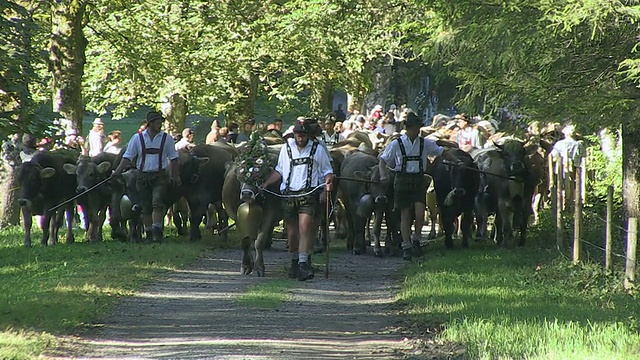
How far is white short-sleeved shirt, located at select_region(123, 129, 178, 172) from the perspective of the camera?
2061 cm

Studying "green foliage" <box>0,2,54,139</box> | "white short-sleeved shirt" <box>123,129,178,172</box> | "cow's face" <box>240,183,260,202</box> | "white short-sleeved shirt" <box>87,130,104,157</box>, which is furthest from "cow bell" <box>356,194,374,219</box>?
"green foliage" <box>0,2,54,139</box>

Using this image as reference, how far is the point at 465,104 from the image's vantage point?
653 inches

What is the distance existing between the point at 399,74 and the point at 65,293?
42.7m

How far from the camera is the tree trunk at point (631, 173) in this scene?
17.3 meters

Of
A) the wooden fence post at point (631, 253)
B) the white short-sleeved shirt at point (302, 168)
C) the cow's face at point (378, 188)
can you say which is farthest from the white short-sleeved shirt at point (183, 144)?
the wooden fence post at point (631, 253)

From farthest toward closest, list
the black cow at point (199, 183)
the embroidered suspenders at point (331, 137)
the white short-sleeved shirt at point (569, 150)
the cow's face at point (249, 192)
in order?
the embroidered suspenders at point (331, 137) → the white short-sleeved shirt at point (569, 150) → the black cow at point (199, 183) → the cow's face at point (249, 192)

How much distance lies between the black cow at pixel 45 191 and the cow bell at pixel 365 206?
473 centimetres

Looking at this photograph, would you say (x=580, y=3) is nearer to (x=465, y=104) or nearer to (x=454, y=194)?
(x=465, y=104)

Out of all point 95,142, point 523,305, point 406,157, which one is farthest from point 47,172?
point 523,305

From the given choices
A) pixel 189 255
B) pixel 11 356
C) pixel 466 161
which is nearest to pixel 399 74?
pixel 466 161

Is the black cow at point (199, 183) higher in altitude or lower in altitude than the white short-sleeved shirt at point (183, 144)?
lower

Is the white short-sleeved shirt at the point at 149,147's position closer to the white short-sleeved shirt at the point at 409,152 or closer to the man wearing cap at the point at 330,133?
the white short-sleeved shirt at the point at 409,152

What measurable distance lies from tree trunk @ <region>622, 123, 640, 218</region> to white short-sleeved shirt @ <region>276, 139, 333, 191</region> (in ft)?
13.7

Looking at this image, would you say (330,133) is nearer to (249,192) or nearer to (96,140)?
(96,140)
